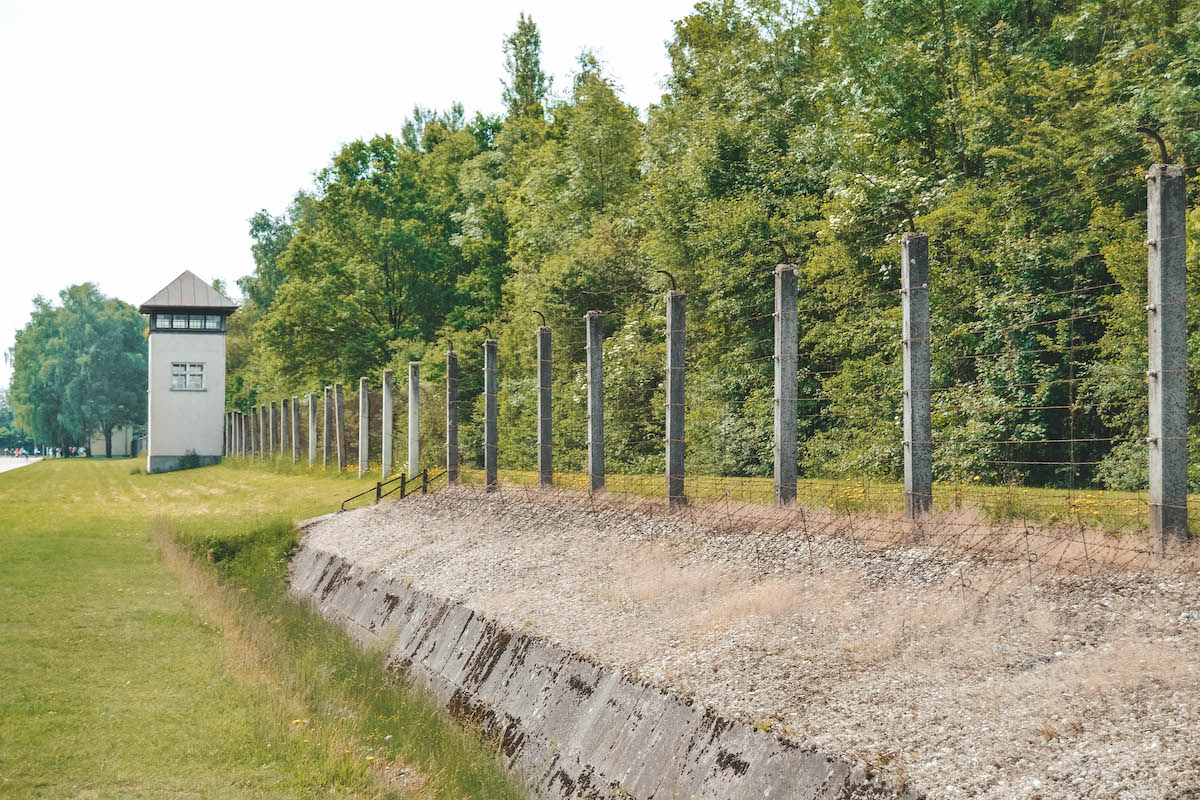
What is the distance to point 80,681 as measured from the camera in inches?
399

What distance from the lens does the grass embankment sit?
310 inches

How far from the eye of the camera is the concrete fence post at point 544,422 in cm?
1950

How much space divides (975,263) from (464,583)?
11903mm

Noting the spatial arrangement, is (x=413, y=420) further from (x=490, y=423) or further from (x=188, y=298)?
(x=188, y=298)

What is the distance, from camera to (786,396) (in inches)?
512

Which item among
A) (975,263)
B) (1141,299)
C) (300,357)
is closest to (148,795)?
(1141,299)

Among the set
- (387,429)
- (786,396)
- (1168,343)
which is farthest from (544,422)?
(1168,343)

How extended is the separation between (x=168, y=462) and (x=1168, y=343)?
213 feet

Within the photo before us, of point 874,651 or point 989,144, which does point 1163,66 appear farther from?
point 874,651

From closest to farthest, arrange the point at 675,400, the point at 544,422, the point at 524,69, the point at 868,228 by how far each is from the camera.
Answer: the point at 675,400
the point at 544,422
the point at 868,228
the point at 524,69

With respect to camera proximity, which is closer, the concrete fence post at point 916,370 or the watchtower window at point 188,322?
the concrete fence post at point 916,370

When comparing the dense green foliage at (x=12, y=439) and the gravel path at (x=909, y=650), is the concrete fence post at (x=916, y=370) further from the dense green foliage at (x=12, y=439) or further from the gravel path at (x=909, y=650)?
the dense green foliage at (x=12, y=439)

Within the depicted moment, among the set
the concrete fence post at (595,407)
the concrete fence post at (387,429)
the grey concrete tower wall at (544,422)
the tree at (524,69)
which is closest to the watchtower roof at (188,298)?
the tree at (524,69)

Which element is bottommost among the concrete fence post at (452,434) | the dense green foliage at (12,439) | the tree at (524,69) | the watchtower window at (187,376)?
the dense green foliage at (12,439)
